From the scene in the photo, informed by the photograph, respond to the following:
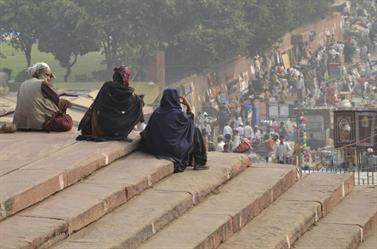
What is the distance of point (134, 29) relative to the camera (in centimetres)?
3269

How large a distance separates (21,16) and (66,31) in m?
1.51

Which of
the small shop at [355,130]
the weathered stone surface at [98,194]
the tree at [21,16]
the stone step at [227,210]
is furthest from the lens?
the tree at [21,16]

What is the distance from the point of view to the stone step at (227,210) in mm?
7488

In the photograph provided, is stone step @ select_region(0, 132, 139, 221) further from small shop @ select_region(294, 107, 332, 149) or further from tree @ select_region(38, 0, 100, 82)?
tree @ select_region(38, 0, 100, 82)

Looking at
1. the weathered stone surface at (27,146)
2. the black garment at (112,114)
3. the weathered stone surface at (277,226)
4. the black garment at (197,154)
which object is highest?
the black garment at (112,114)

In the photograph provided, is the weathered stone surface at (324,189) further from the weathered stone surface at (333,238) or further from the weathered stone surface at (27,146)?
the weathered stone surface at (27,146)

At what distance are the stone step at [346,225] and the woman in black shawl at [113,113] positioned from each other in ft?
6.45

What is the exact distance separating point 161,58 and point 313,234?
84.2 ft

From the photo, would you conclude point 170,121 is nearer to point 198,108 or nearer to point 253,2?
point 198,108

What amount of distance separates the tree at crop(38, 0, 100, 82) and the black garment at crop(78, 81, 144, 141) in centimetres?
2271

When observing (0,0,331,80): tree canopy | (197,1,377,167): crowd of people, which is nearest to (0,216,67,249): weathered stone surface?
(197,1,377,167): crowd of people

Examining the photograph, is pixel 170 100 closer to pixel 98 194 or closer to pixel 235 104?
pixel 98 194

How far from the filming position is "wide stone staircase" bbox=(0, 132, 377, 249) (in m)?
7.32

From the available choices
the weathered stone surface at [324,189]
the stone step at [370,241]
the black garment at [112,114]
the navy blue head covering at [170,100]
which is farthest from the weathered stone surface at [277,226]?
the black garment at [112,114]
